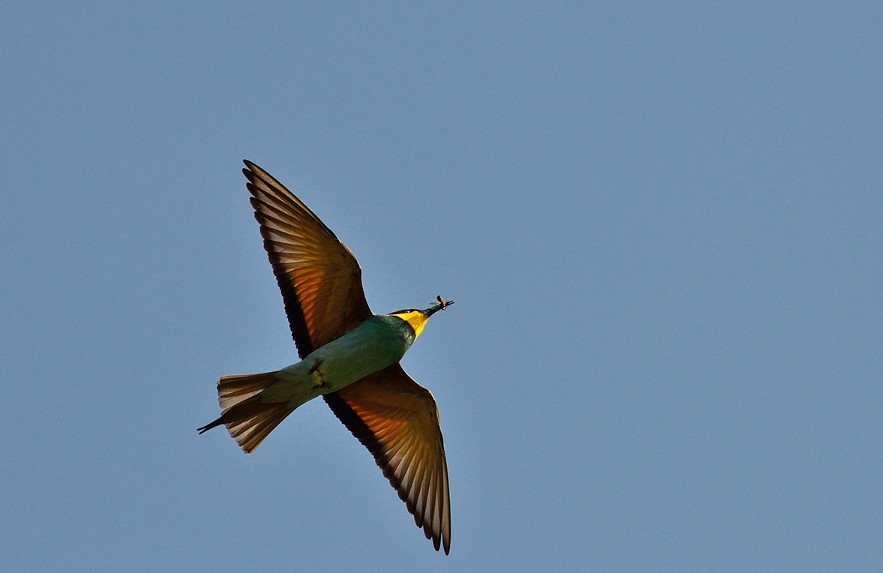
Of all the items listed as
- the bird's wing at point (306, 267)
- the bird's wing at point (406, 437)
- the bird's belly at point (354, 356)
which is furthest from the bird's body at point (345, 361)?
the bird's wing at point (406, 437)

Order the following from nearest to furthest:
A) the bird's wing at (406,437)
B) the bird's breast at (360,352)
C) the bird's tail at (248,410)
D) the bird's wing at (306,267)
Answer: the bird's tail at (248,410) < the bird's breast at (360,352) < the bird's wing at (306,267) < the bird's wing at (406,437)

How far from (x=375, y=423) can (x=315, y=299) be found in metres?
1.47

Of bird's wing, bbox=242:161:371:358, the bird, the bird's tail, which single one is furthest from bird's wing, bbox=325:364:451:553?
the bird's tail

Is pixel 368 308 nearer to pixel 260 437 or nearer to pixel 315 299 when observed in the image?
pixel 315 299

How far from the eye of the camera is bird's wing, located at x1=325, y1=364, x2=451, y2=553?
11.7 m

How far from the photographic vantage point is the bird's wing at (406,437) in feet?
38.4

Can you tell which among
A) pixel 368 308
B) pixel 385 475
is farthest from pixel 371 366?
pixel 385 475

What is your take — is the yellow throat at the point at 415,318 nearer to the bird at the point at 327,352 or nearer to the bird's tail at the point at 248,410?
the bird at the point at 327,352

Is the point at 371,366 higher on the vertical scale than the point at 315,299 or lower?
lower

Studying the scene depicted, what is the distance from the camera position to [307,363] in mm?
10859

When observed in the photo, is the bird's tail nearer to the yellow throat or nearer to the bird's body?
the bird's body

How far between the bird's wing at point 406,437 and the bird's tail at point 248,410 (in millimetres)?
995

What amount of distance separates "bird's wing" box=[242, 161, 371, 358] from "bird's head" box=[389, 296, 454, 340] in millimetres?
341

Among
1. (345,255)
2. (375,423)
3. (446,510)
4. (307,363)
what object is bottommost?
(446,510)
